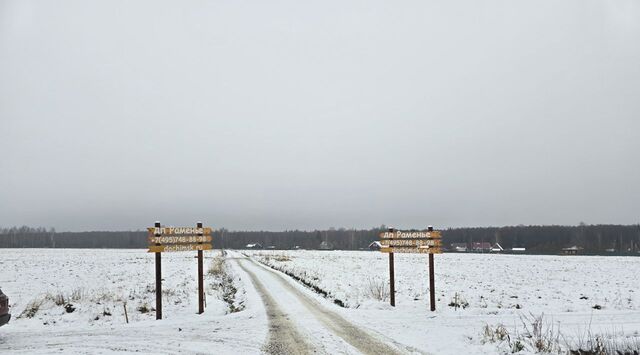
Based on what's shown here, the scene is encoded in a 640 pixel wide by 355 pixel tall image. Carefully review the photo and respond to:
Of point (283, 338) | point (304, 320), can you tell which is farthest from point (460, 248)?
point (283, 338)

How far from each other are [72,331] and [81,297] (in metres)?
6.04

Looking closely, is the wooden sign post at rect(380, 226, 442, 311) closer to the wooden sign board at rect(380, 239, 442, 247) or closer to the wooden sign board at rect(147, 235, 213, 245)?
the wooden sign board at rect(380, 239, 442, 247)

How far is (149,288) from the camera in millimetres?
21359

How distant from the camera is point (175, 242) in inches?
595

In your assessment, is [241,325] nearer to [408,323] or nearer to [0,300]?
[408,323]

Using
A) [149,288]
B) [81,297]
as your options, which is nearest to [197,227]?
[81,297]

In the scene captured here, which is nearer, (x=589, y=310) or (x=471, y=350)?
(x=471, y=350)

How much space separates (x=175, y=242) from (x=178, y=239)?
17 cm

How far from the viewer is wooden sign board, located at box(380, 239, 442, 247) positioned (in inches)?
667

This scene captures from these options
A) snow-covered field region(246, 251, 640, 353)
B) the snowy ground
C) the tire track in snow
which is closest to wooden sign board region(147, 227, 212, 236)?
the snowy ground

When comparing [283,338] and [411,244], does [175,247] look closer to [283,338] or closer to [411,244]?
[283,338]

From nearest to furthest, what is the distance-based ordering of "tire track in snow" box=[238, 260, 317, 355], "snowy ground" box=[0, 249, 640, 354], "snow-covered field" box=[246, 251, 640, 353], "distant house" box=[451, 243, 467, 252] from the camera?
"tire track in snow" box=[238, 260, 317, 355] → "snowy ground" box=[0, 249, 640, 354] → "snow-covered field" box=[246, 251, 640, 353] → "distant house" box=[451, 243, 467, 252]

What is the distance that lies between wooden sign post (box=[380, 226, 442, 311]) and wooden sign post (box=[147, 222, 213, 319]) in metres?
7.03

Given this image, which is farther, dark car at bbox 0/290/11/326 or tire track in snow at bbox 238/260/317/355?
dark car at bbox 0/290/11/326
